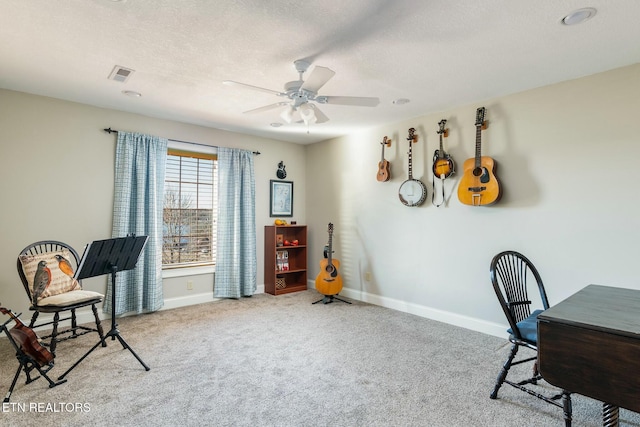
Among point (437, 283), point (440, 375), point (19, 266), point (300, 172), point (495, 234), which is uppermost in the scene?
point (300, 172)

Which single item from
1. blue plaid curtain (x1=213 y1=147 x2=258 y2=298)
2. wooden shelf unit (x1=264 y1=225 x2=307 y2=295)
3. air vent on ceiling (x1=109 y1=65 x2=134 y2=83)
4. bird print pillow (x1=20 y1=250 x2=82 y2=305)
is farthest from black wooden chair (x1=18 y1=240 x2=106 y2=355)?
wooden shelf unit (x1=264 y1=225 x2=307 y2=295)

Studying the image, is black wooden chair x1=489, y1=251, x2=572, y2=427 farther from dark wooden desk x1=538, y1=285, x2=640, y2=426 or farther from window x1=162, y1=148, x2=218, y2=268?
window x1=162, y1=148, x2=218, y2=268

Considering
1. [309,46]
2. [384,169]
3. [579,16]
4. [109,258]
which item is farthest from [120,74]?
[579,16]

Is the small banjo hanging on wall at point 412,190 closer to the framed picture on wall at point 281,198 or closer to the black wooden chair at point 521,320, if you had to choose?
the black wooden chair at point 521,320

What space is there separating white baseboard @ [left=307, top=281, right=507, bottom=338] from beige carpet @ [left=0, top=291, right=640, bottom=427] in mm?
134

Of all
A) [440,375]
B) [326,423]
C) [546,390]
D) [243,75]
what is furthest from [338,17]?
[546,390]

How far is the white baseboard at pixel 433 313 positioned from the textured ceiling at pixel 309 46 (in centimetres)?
228

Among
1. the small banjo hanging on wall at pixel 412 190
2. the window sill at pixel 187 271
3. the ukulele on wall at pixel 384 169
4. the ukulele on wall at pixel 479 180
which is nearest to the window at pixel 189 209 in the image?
the window sill at pixel 187 271

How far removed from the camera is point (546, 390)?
2201mm

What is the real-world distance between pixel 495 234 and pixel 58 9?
385 centimetres

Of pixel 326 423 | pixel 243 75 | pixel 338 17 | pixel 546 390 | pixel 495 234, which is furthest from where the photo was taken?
pixel 495 234

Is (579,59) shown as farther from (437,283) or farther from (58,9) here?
(58,9)

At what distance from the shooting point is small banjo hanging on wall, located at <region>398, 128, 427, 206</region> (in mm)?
3863

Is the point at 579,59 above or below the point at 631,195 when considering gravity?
above
